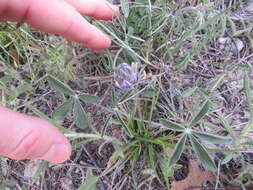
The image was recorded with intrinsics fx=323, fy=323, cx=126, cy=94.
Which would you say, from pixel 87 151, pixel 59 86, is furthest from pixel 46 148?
pixel 87 151

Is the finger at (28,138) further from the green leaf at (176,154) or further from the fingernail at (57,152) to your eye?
the green leaf at (176,154)

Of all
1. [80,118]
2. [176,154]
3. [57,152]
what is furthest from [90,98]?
[176,154]

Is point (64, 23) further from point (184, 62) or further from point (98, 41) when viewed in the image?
point (184, 62)

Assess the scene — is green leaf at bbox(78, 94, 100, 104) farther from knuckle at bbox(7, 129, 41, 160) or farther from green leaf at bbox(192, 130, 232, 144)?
green leaf at bbox(192, 130, 232, 144)

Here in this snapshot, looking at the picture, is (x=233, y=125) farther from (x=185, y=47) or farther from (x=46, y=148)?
(x=46, y=148)

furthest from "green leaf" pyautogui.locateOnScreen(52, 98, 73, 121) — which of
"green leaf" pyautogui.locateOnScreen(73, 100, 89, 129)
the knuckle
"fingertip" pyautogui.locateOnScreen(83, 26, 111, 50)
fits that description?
"fingertip" pyautogui.locateOnScreen(83, 26, 111, 50)

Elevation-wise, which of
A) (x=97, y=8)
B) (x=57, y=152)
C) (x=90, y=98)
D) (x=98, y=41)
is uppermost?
(x=97, y=8)

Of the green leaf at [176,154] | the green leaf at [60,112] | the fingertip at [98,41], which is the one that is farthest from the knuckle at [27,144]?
the fingertip at [98,41]
